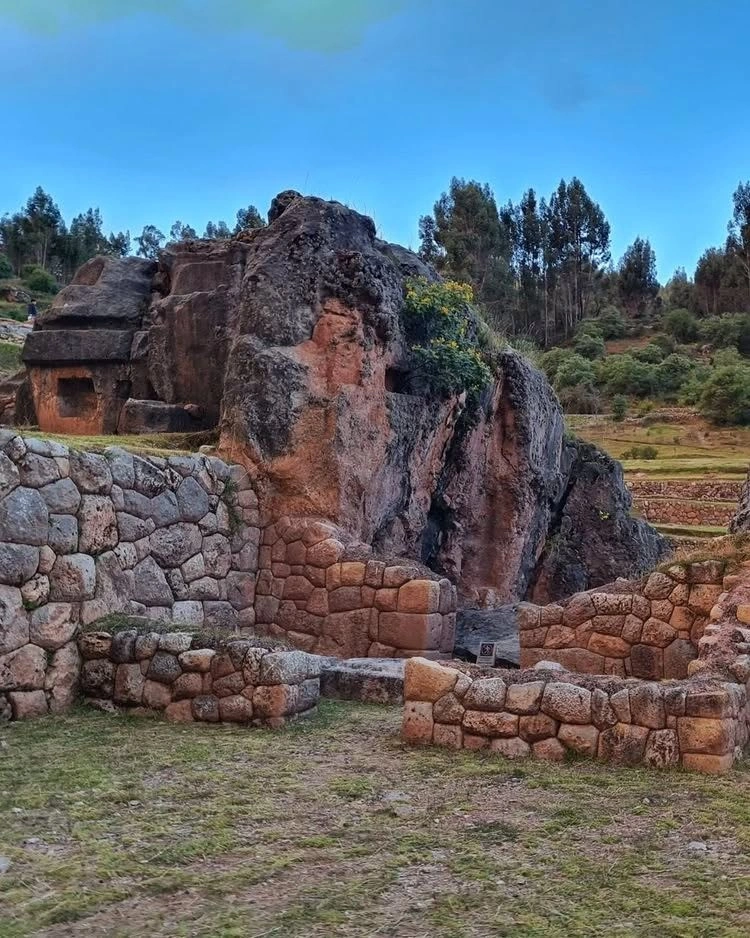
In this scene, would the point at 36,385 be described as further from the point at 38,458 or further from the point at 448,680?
the point at 448,680

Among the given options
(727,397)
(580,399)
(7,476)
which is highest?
(580,399)

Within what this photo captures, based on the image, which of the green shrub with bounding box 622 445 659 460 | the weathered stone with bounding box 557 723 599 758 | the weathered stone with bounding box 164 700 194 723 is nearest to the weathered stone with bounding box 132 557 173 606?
the weathered stone with bounding box 164 700 194 723

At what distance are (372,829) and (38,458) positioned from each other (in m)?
4.15

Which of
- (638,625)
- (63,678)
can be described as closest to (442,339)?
(638,625)

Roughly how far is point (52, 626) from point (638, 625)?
4670 millimetres

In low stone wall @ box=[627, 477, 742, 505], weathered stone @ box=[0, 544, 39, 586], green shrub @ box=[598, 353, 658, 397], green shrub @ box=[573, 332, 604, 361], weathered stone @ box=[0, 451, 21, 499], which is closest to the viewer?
weathered stone @ box=[0, 544, 39, 586]

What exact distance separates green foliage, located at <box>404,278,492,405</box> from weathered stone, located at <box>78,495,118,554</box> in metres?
4.55

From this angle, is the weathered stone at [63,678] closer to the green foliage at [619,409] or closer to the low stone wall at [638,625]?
the low stone wall at [638,625]

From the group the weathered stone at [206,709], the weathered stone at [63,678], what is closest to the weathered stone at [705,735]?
the weathered stone at [206,709]

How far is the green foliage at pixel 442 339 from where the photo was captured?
34.9 ft

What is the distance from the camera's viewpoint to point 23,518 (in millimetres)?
6461

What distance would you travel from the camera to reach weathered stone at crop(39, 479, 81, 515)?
22.1 ft

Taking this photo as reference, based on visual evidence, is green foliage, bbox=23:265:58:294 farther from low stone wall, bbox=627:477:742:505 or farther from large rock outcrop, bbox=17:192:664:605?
large rock outcrop, bbox=17:192:664:605

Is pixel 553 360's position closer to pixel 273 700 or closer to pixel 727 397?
pixel 727 397
